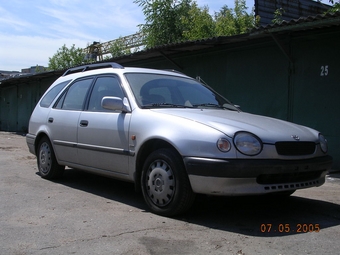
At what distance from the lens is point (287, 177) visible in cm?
436

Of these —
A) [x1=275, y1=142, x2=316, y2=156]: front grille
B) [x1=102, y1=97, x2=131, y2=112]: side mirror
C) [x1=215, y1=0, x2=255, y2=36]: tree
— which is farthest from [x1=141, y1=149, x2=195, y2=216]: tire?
[x1=215, y1=0, x2=255, y2=36]: tree

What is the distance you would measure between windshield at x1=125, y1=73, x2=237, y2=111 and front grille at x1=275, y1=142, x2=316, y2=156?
1395 mm

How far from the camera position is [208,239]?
3.83 m

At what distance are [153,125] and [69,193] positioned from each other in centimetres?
193

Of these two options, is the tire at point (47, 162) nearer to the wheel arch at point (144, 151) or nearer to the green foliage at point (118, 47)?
the wheel arch at point (144, 151)

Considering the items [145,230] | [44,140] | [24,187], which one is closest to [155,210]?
[145,230]

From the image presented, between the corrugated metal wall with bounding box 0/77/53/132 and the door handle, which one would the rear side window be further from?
the corrugated metal wall with bounding box 0/77/53/132

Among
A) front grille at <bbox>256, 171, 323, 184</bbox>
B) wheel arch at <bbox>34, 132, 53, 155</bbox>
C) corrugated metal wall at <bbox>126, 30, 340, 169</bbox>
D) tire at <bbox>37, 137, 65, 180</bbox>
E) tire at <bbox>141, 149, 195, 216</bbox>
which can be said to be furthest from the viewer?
corrugated metal wall at <bbox>126, 30, 340, 169</bbox>

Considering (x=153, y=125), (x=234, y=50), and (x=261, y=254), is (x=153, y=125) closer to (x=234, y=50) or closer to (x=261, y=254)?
(x=261, y=254)

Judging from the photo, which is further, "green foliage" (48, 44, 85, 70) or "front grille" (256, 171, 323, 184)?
"green foliage" (48, 44, 85, 70)

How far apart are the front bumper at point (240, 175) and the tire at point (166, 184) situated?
13 cm

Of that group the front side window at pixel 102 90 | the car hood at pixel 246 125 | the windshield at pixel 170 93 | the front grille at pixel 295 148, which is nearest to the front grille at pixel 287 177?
the front grille at pixel 295 148

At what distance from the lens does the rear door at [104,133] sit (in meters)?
5.09

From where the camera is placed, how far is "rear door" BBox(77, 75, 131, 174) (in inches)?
200
